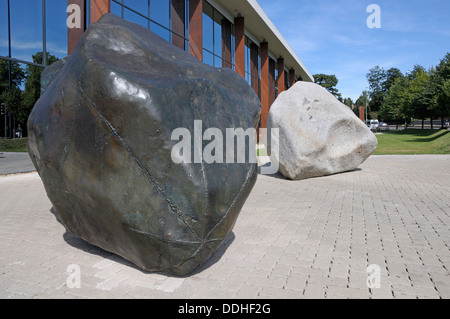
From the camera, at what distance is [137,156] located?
9.63 feet

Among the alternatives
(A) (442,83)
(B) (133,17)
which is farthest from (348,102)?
(B) (133,17)

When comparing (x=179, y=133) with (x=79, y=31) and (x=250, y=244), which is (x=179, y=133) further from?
(x=79, y=31)

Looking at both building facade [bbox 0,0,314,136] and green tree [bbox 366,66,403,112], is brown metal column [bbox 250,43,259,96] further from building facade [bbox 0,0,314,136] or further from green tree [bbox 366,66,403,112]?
green tree [bbox 366,66,403,112]

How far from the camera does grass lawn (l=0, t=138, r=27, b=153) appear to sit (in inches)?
432

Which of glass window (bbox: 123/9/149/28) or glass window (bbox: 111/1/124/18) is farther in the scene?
glass window (bbox: 123/9/149/28)

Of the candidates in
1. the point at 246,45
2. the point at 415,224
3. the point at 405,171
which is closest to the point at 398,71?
the point at 246,45

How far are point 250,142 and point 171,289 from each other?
5.51 ft

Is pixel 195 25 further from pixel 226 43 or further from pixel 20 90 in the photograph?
pixel 20 90

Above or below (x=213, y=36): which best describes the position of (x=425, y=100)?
below

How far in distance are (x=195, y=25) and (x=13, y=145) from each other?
376 inches

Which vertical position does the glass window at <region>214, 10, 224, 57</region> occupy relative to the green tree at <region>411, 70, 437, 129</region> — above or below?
above

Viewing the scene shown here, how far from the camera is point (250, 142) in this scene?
362 centimetres

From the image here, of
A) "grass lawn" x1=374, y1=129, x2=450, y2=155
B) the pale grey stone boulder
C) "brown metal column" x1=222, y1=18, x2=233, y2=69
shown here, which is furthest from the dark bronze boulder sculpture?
"brown metal column" x1=222, y1=18, x2=233, y2=69

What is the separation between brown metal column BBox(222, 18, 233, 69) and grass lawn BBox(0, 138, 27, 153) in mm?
12586
